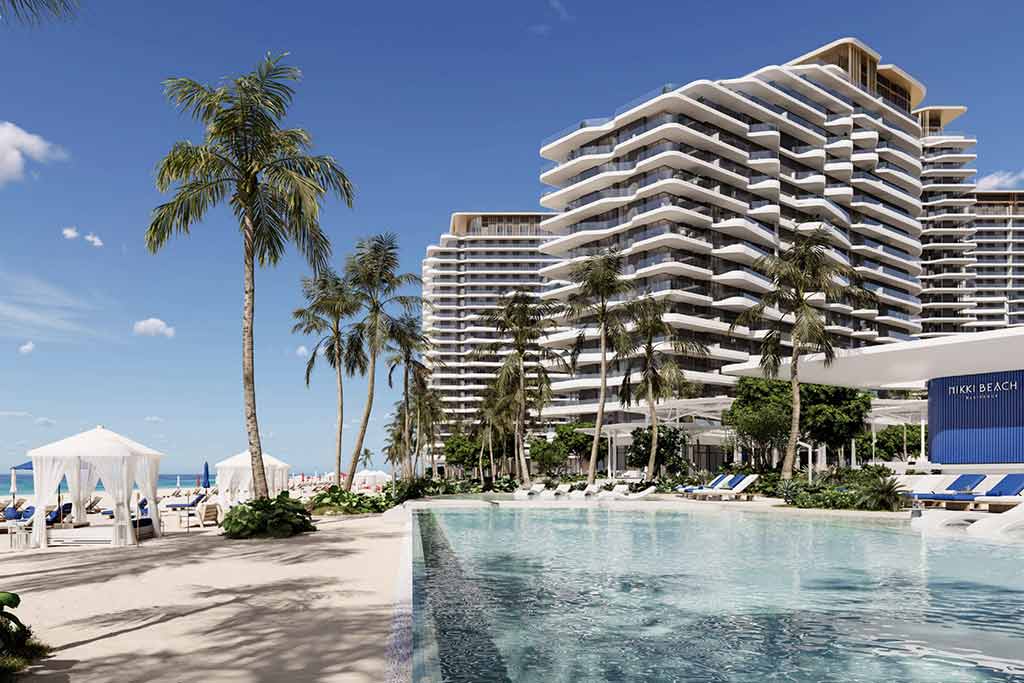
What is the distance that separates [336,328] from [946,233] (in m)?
91.8

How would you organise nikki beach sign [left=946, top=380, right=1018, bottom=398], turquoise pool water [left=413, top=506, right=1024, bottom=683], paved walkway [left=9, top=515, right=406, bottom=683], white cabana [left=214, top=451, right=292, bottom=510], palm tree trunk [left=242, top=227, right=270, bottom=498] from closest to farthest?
paved walkway [left=9, top=515, right=406, bottom=683] < turquoise pool water [left=413, top=506, right=1024, bottom=683] < palm tree trunk [left=242, top=227, right=270, bottom=498] < nikki beach sign [left=946, top=380, right=1018, bottom=398] < white cabana [left=214, top=451, right=292, bottom=510]

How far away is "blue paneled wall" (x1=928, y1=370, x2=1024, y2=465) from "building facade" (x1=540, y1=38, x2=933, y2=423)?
35127mm

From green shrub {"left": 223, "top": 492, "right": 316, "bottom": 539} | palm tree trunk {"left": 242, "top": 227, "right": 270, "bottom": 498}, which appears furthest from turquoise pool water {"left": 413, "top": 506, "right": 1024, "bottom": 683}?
palm tree trunk {"left": 242, "top": 227, "right": 270, "bottom": 498}

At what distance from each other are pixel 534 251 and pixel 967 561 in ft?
344

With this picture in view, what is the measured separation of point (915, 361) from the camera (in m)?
26.7

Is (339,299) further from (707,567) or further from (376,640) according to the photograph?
(376,640)

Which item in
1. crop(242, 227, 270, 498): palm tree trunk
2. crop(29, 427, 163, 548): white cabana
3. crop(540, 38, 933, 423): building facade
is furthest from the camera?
crop(540, 38, 933, 423): building facade

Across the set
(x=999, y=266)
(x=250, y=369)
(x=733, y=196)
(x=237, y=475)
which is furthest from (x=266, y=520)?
(x=999, y=266)

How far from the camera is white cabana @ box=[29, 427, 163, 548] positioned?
1534cm

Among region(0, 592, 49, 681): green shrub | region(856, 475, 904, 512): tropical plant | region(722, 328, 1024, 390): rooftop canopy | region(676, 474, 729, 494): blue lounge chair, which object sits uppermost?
region(722, 328, 1024, 390): rooftop canopy

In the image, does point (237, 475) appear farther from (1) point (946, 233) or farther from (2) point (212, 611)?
(1) point (946, 233)

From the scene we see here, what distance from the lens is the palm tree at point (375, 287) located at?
30.6 meters

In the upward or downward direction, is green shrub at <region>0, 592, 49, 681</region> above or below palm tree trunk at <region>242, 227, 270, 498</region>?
below

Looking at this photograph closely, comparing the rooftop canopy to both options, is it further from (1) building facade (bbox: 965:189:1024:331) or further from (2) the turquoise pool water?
(1) building facade (bbox: 965:189:1024:331)
